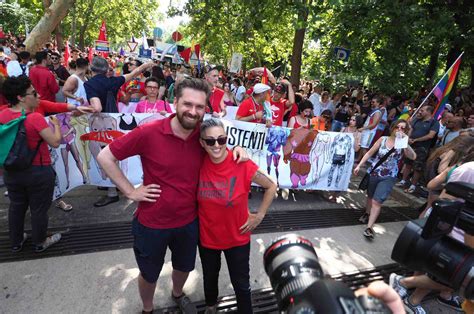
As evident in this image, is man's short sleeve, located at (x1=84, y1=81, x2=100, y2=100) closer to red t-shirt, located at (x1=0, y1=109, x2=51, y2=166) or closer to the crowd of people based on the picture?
the crowd of people

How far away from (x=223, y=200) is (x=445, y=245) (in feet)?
4.66

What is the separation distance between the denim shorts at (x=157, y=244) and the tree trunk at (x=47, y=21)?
6.49 m

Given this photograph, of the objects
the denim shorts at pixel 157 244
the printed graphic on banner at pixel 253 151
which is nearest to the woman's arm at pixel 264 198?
the denim shorts at pixel 157 244

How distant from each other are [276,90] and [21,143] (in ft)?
13.1

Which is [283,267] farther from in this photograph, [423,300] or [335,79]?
[335,79]

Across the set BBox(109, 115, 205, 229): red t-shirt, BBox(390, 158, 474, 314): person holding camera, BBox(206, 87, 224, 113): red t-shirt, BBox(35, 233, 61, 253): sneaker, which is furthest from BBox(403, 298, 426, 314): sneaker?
BBox(206, 87, 224, 113): red t-shirt

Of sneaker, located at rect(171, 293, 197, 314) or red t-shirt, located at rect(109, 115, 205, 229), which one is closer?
red t-shirt, located at rect(109, 115, 205, 229)

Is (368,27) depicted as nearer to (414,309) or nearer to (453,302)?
(453,302)

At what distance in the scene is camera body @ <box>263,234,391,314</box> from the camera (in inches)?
35.7

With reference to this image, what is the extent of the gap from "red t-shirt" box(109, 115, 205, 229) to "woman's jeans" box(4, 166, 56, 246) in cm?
146

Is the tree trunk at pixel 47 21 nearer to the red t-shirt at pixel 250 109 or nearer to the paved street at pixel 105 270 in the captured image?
the paved street at pixel 105 270

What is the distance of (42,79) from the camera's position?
5.19 meters

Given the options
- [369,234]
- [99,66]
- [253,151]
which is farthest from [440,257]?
[99,66]

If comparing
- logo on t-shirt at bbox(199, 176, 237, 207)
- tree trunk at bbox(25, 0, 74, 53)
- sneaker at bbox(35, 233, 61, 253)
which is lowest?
sneaker at bbox(35, 233, 61, 253)
